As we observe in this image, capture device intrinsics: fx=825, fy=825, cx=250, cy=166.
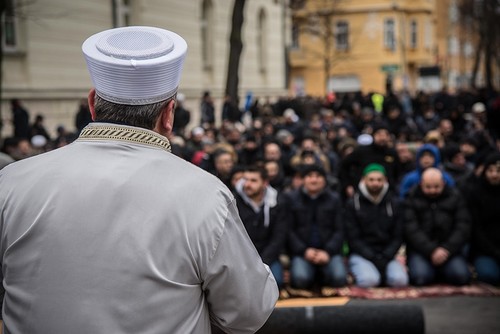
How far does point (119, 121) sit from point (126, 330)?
0.64 metres

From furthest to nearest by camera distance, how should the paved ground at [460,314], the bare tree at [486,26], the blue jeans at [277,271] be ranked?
the bare tree at [486,26] → the blue jeans at [277,271] → the paved ground at [460,314]

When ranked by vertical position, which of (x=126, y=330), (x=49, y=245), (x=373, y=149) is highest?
(x=49, y=245)

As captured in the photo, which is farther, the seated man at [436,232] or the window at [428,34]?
the window at [428,34]

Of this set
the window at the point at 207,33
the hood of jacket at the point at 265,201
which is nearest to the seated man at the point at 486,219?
the hood of jacket at the point at 265,201

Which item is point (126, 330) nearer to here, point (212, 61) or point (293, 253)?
point (293, 253)

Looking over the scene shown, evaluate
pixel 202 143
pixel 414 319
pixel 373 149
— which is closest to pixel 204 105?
pixel 202 143

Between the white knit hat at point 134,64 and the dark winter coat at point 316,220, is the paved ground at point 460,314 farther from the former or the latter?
the white knit hat at point 134,64

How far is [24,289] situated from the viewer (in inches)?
97.0

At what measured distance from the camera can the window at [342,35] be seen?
64.5 metres

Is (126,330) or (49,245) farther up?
(49,245)

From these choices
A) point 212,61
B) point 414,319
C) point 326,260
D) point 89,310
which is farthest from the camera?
point 212,61

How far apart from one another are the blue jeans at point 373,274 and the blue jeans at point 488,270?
797 millimetres

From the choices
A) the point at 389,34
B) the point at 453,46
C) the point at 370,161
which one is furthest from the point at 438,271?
the point at 453,46

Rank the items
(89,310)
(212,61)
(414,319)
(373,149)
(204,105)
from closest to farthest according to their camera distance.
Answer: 1. (89,310)
2. (414,319)
3. (373,149)
4. (204,105)
5. (212,61)
